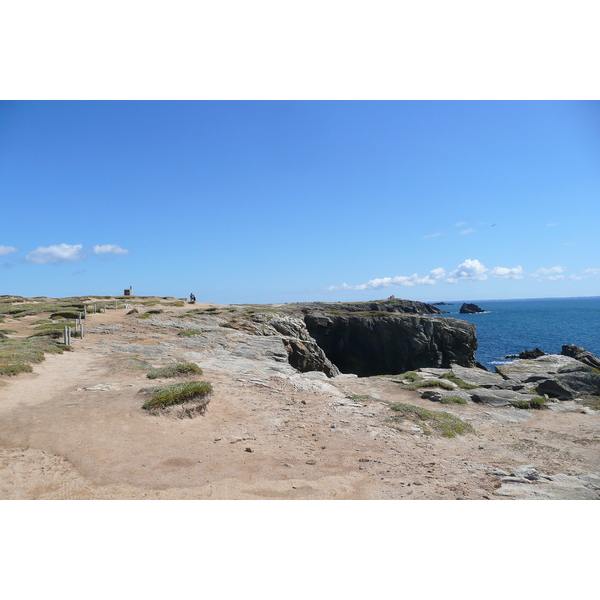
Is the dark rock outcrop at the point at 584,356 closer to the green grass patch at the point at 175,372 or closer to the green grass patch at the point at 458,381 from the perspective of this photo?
the green grass patch at the point at 458,381

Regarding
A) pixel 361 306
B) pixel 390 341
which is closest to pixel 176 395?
pixel 390 341

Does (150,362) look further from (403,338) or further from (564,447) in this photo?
(403,338)

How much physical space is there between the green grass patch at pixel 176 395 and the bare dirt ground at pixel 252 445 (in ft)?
1.36

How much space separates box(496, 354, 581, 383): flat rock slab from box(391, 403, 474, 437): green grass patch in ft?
36.2

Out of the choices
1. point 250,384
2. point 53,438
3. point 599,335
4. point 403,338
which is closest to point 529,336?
point 599,335

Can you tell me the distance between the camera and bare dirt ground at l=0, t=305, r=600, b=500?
7.73 metres

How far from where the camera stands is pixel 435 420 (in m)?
13.4

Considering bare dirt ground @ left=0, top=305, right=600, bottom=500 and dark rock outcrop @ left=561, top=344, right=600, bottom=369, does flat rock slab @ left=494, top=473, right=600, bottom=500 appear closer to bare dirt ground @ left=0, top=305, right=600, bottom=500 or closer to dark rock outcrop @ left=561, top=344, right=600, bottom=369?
bare dirt ground @ left=0, top=305, right=600, bottom=500

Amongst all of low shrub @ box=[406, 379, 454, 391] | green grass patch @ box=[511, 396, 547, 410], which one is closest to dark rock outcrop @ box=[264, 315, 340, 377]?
low shrub @ box=[406, 379, 454, 391]

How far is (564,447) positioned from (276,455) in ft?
32.3

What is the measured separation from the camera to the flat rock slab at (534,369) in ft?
73.3

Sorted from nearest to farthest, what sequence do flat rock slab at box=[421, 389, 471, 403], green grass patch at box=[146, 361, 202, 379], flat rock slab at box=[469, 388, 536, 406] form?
green grass patch at box=[146, 361, 202, 379] → flat rock slab at box=[469, 388, 536, 406] → flat rock slab at box=[421, 389, 471, 403]

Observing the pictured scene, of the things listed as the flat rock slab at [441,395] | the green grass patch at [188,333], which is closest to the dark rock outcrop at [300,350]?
the green grass patch at [188,333]

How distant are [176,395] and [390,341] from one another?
4265 cm
